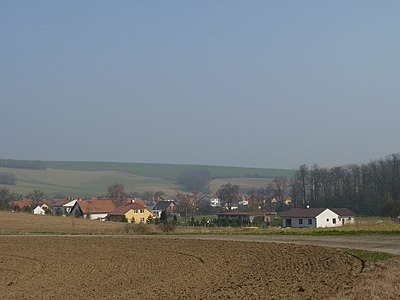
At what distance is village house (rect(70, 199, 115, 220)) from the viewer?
444 feet

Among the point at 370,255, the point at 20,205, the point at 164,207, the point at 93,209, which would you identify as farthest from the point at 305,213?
the point at 20,205

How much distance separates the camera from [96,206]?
460 feet

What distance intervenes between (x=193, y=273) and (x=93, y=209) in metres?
113

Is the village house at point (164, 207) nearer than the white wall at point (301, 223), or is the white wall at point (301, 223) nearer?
the white wall at point (301, 223)

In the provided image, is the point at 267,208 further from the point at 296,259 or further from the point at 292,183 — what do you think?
the point at 296,259

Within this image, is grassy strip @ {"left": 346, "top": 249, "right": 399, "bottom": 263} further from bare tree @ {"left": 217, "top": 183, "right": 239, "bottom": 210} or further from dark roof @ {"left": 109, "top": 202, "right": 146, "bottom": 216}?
bare tree @ {"left": 217, "top": 183, "right": 239, "bottom": 210}

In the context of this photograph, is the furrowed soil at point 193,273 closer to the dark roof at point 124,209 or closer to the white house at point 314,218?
the white house at point 314,218

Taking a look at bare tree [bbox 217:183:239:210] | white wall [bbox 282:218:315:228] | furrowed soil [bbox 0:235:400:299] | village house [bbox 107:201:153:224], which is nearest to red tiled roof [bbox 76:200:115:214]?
village house [bbox 107:201:153:224]

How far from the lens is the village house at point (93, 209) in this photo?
13521cm

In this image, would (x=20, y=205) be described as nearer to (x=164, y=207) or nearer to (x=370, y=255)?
(x=164, y=207)

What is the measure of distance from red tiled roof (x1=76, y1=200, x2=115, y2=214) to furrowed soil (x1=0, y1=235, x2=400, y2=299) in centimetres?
9473

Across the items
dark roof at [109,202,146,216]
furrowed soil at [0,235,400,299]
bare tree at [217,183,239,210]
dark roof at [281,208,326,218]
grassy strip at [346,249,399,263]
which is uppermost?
bare tree at [217,183,239,210]

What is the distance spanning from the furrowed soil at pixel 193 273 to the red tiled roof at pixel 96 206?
94731 mm

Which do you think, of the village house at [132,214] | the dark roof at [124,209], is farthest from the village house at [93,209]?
the village house at [132,214]
